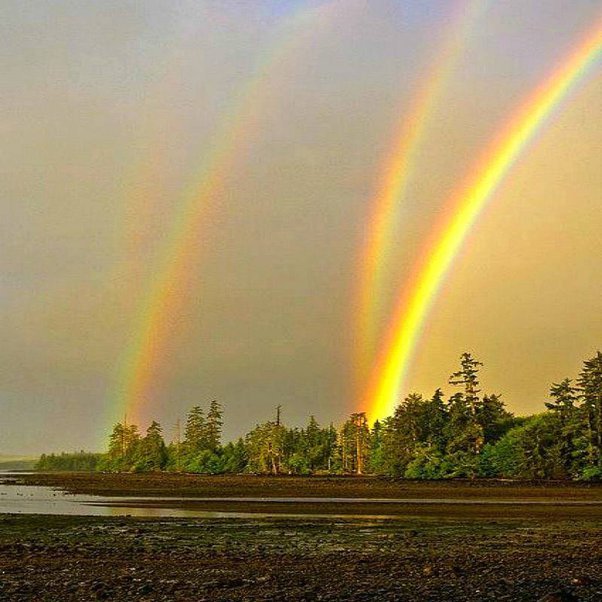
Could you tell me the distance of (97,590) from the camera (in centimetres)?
2355

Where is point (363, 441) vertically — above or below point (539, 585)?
above

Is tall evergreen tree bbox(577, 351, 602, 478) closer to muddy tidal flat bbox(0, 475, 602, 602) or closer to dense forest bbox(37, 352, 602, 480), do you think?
dense forest bbox(37, 352, 602, 480)

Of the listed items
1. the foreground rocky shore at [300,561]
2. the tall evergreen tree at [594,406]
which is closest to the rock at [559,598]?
the foreground rocky shore at [300,561]

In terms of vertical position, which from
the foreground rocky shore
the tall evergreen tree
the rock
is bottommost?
the rock

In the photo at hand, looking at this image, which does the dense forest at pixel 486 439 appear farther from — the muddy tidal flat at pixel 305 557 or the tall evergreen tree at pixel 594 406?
the muddy tidal flat at pixel 305 557

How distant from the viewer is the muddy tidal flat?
77.5 ft

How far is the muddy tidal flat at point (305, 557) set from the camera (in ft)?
77.5

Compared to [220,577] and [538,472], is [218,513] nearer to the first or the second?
[220,577]

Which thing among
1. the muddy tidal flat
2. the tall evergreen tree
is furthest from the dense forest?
the muddy tidal flat

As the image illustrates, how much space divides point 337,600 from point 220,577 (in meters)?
5.55

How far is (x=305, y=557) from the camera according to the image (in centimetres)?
3219

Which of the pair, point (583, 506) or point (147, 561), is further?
point (583, 506)

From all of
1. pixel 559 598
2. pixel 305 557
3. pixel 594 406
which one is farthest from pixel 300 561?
pixel 594 406

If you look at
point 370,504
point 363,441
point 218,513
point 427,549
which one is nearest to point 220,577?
point 427,549
